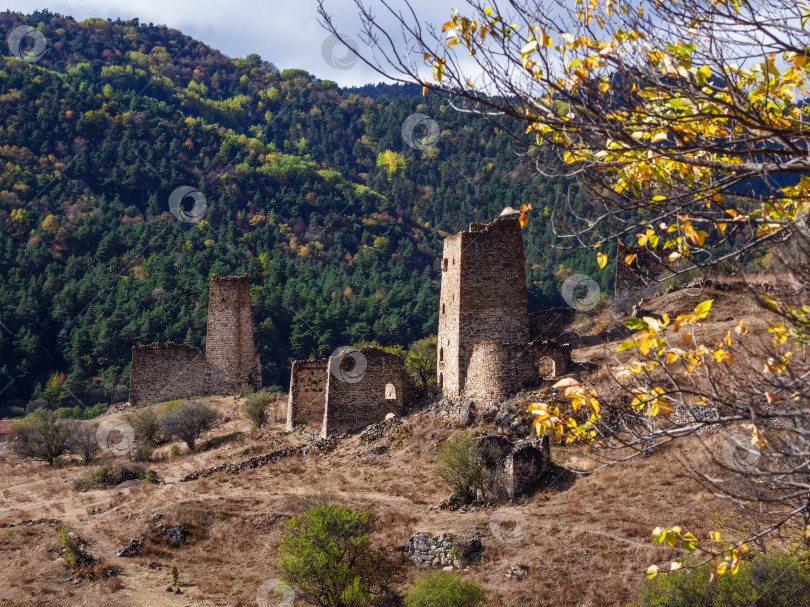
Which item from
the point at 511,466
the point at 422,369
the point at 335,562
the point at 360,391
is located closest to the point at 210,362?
Answer: the point at 422,369

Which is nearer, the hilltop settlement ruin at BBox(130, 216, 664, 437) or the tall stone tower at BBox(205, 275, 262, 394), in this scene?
the hilltop settlement ruin at BBox(130, 216, 664, 437)

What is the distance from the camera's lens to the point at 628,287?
98.1 ft

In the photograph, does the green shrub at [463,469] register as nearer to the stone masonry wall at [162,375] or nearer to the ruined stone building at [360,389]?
the ruined stone building at [360,389]

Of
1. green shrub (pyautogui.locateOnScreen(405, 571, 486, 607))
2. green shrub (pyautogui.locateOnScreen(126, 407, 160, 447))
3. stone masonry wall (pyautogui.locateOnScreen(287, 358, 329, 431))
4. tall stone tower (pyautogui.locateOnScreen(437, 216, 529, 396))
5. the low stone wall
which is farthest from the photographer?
green shrub (pyautogui.locateOnScreen(126, 407, 160, 447))

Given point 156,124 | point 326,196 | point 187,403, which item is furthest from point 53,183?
point 187,403

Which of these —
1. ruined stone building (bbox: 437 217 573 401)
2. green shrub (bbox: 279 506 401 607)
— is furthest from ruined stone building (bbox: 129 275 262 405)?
green shrub (bbox: 279 506 401 607)

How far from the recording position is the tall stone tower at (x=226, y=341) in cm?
3647

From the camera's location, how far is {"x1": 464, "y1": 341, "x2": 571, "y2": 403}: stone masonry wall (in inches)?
846

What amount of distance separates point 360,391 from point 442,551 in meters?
9.66

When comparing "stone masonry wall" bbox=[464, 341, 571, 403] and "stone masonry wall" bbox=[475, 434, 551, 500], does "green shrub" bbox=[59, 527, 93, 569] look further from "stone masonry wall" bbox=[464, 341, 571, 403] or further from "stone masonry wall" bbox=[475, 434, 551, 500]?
"stone masonry wall" bbox=[464, 341, 571, 403]

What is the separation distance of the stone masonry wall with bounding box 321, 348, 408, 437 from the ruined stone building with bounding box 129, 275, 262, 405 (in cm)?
1228

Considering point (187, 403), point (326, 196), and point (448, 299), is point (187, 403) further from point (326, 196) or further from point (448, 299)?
point (326, 196)

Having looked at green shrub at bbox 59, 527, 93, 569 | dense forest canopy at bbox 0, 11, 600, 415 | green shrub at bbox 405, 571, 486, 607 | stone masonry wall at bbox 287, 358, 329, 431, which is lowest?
green shrub at bbox 59, 527, 93, 569

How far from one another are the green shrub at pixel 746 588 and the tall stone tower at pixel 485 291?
11.9 meters
